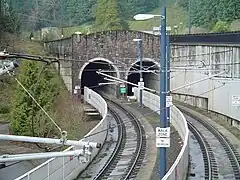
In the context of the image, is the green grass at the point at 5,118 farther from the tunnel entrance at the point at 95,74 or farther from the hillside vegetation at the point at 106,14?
the hillside vegetation at the point at 106,14

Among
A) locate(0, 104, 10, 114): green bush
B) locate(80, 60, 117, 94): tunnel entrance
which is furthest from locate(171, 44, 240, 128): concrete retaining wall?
locate(0, 104, 10, 114): green bush

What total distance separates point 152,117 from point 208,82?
6.22m

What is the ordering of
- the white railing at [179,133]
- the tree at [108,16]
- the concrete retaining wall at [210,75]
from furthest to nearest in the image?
the tree at [108,16], the concrete retaining wall at [210,75], the white railing at [179,133]

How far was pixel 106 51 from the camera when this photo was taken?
50.2m

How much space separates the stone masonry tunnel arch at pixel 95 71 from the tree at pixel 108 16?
58.3 feet

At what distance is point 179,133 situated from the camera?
30.2m

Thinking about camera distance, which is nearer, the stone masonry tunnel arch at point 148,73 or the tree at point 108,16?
the stone masonry tunnel arch at point 148,73

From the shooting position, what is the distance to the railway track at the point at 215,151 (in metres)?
21.9

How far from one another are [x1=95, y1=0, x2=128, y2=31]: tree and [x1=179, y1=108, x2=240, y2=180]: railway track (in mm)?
44931

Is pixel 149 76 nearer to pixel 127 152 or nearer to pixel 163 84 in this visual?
pixel 127 152

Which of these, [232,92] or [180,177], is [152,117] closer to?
[232,92]

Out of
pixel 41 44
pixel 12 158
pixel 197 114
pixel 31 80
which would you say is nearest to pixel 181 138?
pixel 31 80

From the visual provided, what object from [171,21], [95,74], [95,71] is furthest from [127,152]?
[171,21]

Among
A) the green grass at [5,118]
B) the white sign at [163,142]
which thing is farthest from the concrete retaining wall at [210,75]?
the green grass at [5,118]
